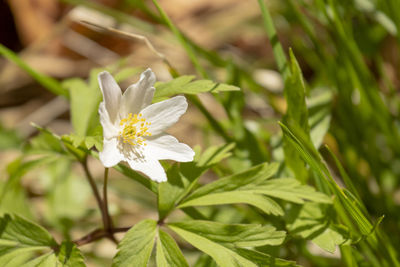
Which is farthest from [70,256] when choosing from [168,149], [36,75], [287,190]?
[36,75]

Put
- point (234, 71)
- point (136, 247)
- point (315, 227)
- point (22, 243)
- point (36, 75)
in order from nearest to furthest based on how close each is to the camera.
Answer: point (136, 247), point (22, 243), point (315, 227), point (36, 75), point (234, 71)

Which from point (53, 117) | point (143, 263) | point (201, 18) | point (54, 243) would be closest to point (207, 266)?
point (143, 263)

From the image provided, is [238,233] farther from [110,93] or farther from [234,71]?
[234,71]

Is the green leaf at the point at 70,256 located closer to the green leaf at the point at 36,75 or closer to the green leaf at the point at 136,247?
the green leaf at the point at 136,247

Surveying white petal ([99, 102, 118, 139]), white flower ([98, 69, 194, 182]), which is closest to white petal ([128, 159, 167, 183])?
white flower ([98, 69, 194, 182])

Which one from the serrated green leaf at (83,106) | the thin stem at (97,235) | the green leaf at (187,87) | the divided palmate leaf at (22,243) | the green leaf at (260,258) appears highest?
the green leaf at (187,87)

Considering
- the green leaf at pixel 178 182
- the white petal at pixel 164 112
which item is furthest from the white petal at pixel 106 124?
the green leaf at pixel 178 182
